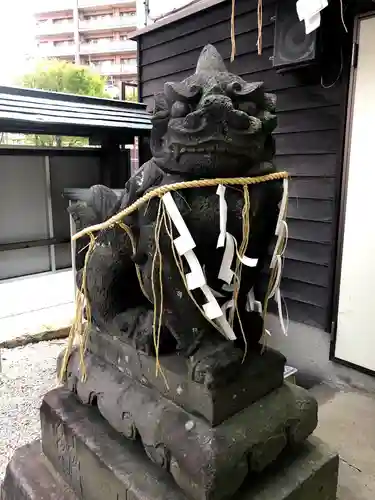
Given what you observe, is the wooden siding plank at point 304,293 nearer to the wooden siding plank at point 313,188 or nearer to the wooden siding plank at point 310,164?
the wooden siding plank at point 313,188

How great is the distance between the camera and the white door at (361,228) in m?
1.98

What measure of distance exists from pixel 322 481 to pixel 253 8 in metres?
2.60

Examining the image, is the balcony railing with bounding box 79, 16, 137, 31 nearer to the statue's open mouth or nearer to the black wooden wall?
the black wooden wall

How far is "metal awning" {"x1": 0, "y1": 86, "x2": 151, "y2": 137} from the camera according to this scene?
242cm

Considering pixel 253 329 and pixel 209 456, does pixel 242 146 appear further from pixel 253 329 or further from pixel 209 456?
pixel 209 456

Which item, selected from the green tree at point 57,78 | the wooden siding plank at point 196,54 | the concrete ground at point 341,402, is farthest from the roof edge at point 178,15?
the green tree at point 57,78

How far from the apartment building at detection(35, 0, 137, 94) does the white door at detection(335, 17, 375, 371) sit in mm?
10135

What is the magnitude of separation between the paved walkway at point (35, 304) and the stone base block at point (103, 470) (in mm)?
1673

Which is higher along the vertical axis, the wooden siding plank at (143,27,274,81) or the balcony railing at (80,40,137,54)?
Answer: the balcony railing at (80,40,137,54)

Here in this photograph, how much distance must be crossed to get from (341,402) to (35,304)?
2.47 metres

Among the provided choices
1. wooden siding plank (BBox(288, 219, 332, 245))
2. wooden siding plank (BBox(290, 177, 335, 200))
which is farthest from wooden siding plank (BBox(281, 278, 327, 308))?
wooden siding plank (BBox(290, 177, 335, 200))

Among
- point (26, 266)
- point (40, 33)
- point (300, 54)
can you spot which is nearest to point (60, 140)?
point (26, 266)

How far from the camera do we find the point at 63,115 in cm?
268

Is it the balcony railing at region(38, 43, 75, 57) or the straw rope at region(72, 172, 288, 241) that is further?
the balcony railing at region(38, 43, 75, 57)
